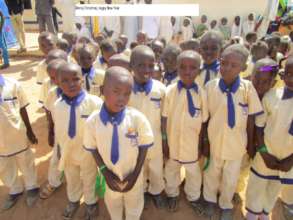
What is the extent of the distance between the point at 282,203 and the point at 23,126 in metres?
2.69

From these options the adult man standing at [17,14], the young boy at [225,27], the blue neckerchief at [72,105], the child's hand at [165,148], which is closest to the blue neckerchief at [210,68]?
the child's hand at [165,148]

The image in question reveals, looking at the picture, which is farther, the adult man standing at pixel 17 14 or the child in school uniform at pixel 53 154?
the adult man standing at pixel 17 14

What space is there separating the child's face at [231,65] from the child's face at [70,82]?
1220 mm

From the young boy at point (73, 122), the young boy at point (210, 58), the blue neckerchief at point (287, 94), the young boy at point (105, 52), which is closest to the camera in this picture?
the blue neckerchief at point (287, 94)

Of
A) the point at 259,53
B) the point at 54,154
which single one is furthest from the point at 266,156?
the point at 54,154

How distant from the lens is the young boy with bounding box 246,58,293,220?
7.05 feet

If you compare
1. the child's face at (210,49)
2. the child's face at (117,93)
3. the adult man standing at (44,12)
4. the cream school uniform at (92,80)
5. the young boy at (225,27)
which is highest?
the adult man standing at (44,12)

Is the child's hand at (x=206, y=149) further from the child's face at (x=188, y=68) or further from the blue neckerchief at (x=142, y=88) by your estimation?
the blue neckerchief at (x=142, y=88)

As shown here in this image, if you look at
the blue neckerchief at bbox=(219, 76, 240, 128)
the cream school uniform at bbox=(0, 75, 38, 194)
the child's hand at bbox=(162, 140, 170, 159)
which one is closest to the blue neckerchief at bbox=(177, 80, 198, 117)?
the blue neckerchief at bbox=(219, 76, 240, 128)

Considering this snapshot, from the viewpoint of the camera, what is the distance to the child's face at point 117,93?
188 centimetres

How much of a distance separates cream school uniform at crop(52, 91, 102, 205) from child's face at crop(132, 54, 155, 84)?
0.41m

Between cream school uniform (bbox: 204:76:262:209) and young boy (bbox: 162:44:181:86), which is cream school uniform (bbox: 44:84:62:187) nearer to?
young boy (bbox: 162:44:181:86)

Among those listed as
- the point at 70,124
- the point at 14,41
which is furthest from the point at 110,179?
the point at 14,41

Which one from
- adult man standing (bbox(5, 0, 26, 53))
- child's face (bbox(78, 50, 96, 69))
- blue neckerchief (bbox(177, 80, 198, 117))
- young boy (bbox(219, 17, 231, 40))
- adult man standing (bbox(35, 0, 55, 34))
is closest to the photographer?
blue neckerchief (bbox(177, 80, 198, 117))
